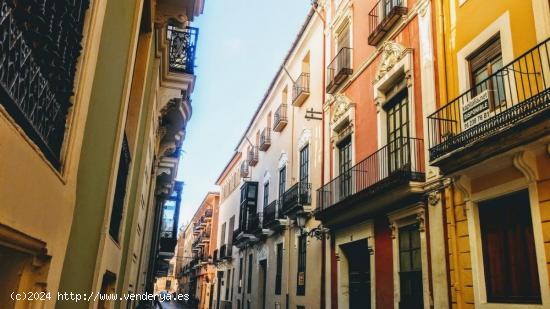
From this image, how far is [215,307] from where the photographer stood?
32.3 meters

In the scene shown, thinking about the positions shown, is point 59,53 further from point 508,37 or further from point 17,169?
point 508,37

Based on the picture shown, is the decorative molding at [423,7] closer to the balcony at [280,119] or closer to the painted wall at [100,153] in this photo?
the painted wall at [100,153]

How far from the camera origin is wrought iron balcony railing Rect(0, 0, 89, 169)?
6.32 ft

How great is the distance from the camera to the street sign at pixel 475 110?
22.4 ft

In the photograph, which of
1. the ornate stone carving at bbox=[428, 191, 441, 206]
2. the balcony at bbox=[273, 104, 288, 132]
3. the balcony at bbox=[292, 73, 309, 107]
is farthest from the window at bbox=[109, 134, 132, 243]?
the balcony at bbox=[273, 104, 288, 132]

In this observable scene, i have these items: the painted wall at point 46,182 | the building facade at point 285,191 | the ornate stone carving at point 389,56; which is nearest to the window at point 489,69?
the ornate stone carving at point 389,56

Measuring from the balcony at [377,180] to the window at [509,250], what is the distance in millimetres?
1869

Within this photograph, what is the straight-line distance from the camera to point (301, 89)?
17.2 meters

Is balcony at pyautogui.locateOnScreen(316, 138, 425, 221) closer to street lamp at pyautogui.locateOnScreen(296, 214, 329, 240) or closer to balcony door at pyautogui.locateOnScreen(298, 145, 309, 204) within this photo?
street lamp at pyautogui.locateOnScreen(296, 214, 329, 240)

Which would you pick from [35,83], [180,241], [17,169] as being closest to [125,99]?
[35,83]

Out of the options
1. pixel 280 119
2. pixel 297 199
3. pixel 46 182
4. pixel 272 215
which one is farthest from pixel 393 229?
pixel 280 119

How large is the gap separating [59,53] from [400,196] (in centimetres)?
761

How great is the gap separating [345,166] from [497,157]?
260 inches

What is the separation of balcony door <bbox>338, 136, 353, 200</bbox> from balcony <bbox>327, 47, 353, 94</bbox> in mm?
1776
